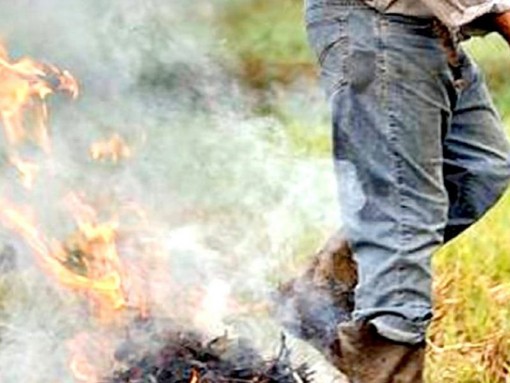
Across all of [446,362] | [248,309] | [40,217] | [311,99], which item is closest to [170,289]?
[248,309]

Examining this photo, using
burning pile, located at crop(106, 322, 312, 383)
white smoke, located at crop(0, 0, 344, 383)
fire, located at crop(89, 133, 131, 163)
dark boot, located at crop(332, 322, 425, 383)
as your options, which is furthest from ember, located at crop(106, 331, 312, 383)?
fire, located at crop(89, 133, 131, 163)

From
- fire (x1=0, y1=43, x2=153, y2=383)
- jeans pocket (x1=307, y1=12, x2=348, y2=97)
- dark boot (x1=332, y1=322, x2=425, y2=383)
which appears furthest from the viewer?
fire (x1=0, y1=43, x2=153, y2=383)

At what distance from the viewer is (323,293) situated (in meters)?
5.19

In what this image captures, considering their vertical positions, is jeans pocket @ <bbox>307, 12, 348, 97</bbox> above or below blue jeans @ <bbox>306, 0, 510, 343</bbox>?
above

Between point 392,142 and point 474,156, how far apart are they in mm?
581

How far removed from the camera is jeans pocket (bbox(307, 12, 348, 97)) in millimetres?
4348

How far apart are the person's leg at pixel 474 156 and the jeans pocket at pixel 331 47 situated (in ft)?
1.54

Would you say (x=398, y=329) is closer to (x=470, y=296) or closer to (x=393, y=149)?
(x=393, y=149)

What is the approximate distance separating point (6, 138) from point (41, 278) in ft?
1.60

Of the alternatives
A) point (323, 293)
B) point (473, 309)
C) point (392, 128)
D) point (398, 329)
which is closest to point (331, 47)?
point (392, 128)

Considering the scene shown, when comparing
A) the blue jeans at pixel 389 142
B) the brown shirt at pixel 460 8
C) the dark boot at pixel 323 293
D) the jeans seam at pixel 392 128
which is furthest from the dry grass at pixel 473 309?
the brown shirt at pixel 460 8

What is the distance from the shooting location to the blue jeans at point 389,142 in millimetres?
4281

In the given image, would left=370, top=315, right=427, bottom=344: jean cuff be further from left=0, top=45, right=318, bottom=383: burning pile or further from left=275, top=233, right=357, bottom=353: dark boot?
left=275, top=233, right=357, bottom=353: dark boot

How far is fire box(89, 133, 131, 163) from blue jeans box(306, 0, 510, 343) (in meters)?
1.40
